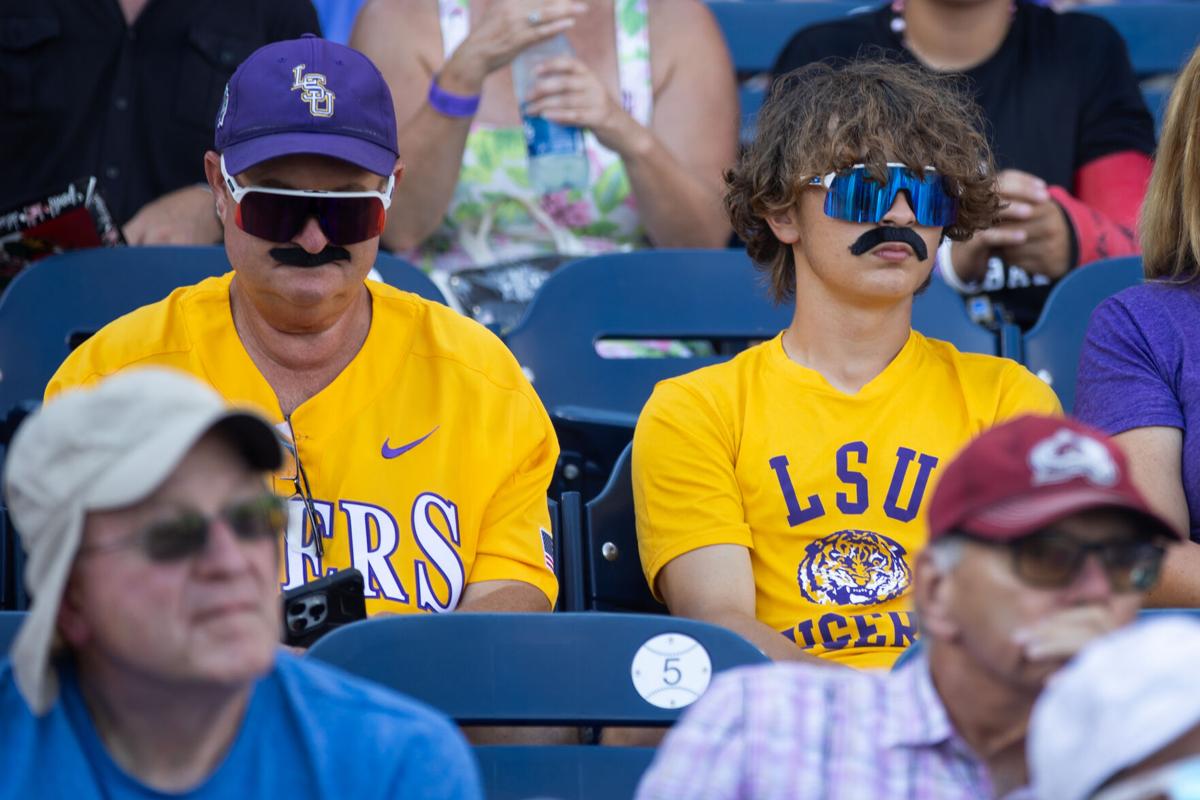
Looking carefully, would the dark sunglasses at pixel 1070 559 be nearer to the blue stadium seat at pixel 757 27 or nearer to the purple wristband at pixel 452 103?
the purple wristband at pixel 452 103

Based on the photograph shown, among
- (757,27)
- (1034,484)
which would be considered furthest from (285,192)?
(757,27)

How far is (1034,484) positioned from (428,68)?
110 inches

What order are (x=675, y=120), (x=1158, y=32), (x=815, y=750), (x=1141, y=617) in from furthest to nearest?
(x=1158, y=32), (x=675, y=120), (x=1141, y=617), (x=815, y=750)

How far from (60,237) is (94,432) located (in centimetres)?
212

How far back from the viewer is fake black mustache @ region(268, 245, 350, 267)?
113 inches

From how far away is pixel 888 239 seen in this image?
300 centimetres

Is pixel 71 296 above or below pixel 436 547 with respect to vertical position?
above

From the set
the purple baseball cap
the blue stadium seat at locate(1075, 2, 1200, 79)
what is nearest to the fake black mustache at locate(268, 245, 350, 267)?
the purple baseball cap

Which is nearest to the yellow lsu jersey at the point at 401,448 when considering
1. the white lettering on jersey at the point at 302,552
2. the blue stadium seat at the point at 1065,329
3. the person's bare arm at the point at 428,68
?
the white lettering on jersey at the point at 302,552

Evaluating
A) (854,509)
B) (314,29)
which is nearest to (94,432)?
(854,509)

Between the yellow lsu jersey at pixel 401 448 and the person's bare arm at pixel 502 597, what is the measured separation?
0.01 m

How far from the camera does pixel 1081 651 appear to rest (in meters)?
1.61

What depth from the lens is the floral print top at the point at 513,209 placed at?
13.5 feet

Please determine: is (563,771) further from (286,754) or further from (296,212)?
(296,212)
